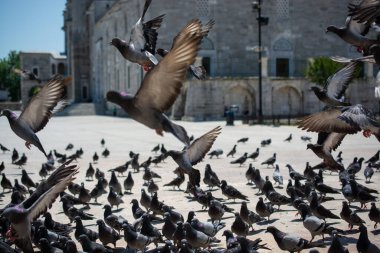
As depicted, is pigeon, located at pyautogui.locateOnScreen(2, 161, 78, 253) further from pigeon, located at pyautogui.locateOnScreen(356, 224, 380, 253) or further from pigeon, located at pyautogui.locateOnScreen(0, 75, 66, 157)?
pigeon, located at pyautogui.locateOnScreen(356, 224, 380, 253)

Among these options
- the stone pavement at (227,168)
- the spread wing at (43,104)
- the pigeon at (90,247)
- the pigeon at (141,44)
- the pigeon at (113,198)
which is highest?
the pigeon at (141,44)

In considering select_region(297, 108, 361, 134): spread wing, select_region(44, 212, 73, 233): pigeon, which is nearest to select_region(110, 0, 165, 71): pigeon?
select_region(297, 108, 361, 134): spread wing

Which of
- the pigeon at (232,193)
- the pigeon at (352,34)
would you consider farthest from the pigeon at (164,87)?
the pigeon at (232,193)

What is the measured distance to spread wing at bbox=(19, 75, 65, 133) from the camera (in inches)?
191

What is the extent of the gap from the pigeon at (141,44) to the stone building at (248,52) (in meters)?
31.0

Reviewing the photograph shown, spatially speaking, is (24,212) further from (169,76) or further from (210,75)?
(210,75)

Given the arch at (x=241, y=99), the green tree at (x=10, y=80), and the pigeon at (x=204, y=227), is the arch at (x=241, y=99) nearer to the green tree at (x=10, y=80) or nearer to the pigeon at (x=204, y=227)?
the pigeon at (x=204, y=227)

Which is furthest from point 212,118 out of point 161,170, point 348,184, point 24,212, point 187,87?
point 24,212

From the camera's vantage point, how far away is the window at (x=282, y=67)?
45.9 meters

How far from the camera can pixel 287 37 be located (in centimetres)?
4581

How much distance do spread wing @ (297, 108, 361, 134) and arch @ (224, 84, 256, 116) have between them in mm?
34063

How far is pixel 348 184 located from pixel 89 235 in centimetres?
439

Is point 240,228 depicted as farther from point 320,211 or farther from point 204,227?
point 320,211

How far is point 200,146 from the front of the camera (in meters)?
4.96
